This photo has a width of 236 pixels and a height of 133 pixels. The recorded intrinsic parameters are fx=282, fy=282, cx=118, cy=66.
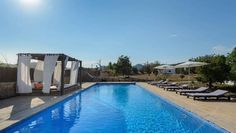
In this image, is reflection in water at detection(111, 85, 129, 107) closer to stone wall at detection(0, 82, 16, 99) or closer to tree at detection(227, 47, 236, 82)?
stone wall at detection(0, 82, 16, 99)

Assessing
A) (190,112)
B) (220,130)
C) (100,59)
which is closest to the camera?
(220,130)

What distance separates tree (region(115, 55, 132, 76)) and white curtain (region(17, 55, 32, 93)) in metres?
26.7

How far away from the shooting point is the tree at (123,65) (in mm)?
42525

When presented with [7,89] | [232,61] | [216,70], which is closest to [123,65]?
[216,70]

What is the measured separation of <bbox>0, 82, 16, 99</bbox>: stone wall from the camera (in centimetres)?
1409

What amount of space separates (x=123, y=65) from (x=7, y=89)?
1125 inches

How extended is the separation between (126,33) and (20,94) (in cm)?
1043

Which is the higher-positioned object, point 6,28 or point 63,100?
point 6,28

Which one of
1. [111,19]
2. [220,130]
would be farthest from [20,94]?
[220,130]

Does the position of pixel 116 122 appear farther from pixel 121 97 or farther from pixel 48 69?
pixel 121 97

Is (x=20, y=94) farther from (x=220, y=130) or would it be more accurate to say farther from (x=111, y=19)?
(x=220, y=130)

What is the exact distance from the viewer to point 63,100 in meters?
14.9

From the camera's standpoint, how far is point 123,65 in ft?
140

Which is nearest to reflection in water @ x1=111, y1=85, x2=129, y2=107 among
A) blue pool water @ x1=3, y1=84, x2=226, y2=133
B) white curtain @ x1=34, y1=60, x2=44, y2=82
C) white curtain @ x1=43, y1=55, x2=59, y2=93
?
blue pool water @ x1=3, y1=84, x2=226, y2=133
